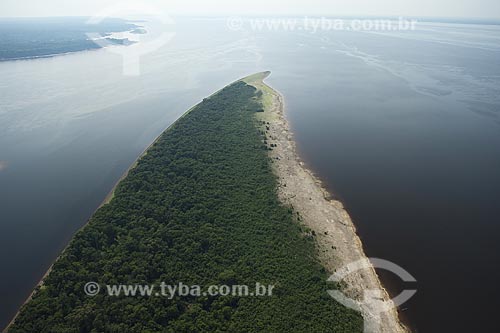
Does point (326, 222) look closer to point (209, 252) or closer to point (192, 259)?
point (209, 252)

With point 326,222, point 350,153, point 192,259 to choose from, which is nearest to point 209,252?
point 192,259

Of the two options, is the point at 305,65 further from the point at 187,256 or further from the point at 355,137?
the point at 187,256

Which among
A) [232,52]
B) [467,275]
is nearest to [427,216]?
[467,275]

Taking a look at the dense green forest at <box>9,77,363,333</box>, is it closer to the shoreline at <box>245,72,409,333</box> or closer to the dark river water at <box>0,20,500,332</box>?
the shoreline at <box>245,72,409,333</box>

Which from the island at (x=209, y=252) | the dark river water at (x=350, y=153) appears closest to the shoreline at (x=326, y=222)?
the island at (x=209, y=252)

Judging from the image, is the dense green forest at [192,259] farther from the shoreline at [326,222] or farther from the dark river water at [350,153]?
the dark river water at [350,153]

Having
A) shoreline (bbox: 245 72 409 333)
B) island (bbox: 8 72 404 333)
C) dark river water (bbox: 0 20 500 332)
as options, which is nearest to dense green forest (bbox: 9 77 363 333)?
island (bbox: 8 72 404 333)
